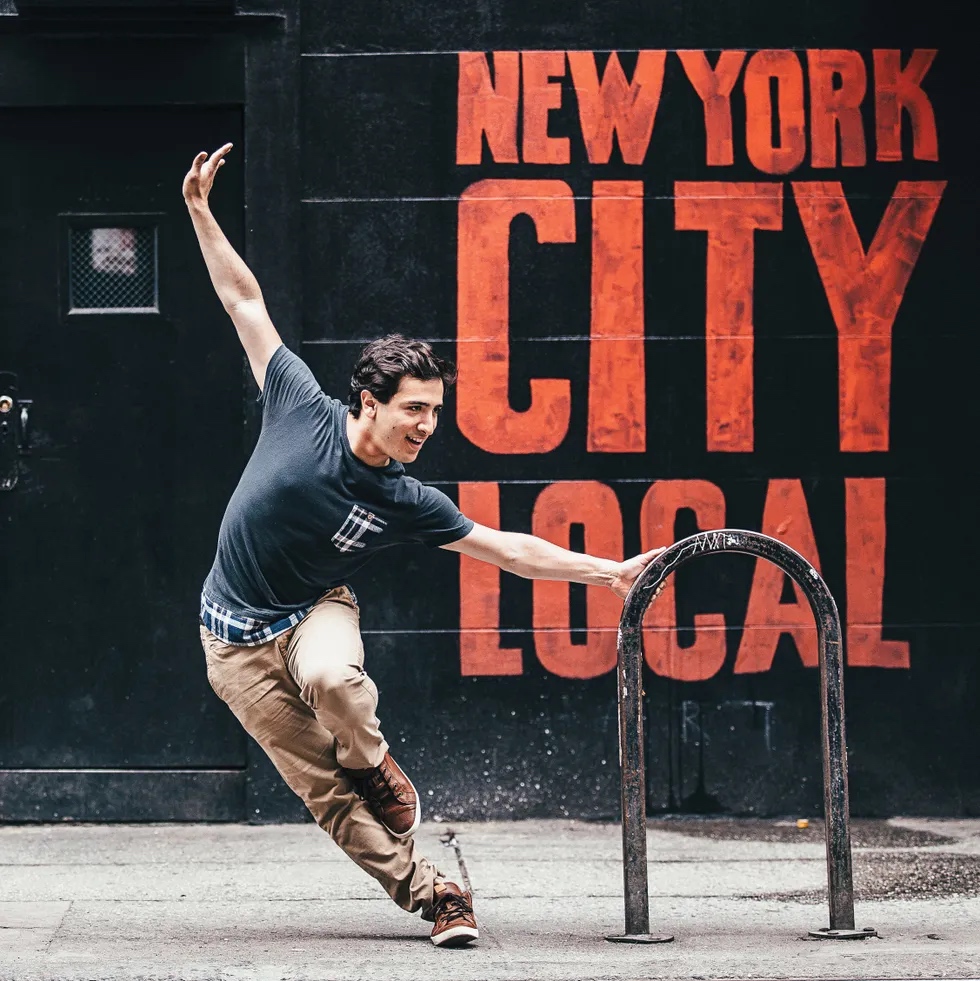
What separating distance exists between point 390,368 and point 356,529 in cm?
48

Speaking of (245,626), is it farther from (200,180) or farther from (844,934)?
(844,934)

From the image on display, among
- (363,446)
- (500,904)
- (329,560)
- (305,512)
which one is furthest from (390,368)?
(500,904)

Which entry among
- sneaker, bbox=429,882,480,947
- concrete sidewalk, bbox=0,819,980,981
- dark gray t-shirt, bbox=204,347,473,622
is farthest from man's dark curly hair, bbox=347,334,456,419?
concrete sidewalk, bbox=0,819,980,981

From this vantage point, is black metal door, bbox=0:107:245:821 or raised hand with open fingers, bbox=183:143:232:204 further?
black metal door, bbox=0:107:245:821

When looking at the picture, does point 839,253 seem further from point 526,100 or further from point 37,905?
point 37,905

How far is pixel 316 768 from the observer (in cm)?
459

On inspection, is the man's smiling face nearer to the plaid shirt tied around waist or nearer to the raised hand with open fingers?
the plaid shirt tied around waist

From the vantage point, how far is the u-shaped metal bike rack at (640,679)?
14.4ft

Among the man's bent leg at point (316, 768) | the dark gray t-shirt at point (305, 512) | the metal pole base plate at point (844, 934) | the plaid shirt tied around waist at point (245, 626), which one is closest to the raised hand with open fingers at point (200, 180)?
the dark gray t-shirt at point (305, 512)

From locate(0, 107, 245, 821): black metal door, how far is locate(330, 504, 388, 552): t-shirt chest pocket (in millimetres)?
2014

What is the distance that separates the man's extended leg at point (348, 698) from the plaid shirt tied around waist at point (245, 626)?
35mm

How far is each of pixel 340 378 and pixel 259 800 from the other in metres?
1.75

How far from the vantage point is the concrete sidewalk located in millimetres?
4332

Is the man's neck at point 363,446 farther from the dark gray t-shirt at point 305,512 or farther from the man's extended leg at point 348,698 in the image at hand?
the man's extended leg at point 348,698
